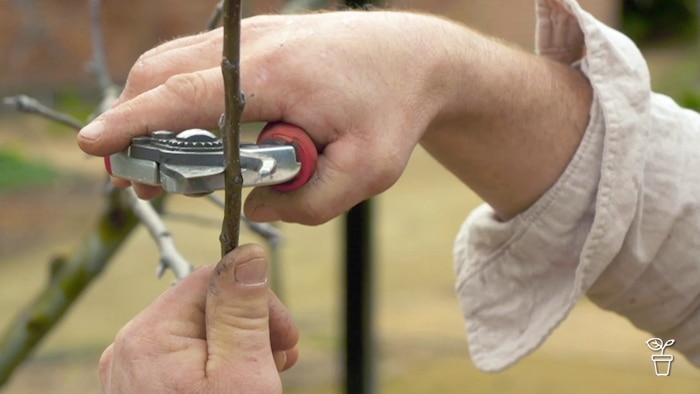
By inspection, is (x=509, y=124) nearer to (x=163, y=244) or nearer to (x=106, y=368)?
(x=163, y=244)

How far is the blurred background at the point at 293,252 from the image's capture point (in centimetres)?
365

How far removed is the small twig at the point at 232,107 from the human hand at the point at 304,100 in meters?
0.11

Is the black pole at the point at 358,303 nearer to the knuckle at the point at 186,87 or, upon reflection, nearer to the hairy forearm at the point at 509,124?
the hairy forearm at the point at 509,124

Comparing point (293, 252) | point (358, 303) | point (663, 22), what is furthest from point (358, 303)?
point (663, 22)

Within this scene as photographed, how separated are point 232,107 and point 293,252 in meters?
5.01

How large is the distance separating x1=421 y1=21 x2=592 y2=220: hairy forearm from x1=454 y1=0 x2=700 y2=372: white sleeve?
0.02 meters

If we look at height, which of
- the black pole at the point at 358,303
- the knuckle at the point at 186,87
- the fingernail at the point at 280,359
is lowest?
the black pole at the point at 358,303

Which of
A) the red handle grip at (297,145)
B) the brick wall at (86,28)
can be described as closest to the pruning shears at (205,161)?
the red handle grip at (297,145)

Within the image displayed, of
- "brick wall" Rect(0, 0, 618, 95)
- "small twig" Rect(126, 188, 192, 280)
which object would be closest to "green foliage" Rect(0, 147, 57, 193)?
"brick wall" Rect(0, 0, 618, 95)

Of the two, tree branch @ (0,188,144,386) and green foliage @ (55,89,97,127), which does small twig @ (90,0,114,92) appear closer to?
tree branch @ (0,188,144,386)

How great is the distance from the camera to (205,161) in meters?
0.80

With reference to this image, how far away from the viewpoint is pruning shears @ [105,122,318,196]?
0.80 meters

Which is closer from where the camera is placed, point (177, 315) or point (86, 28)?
point (177, 315)

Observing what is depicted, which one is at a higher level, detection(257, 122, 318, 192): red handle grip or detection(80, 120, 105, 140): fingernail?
detection(80, 120, 105, 140): fingernail
